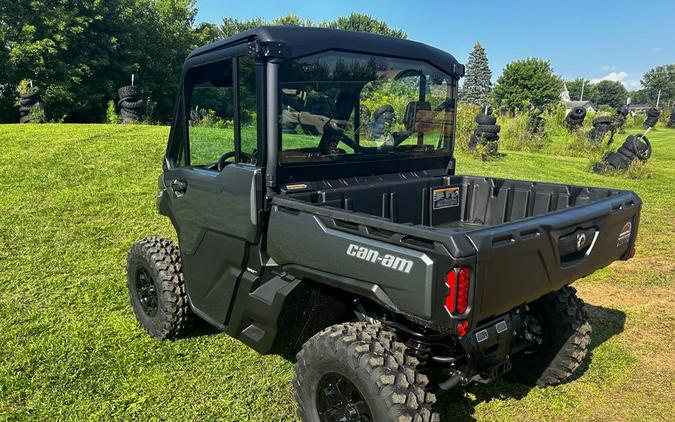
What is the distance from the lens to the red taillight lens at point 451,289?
1979 mm

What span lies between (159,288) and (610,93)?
12940 centimetres

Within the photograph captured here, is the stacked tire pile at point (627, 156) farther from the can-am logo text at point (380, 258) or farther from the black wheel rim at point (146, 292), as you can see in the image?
the can-am logo text at point (380, 258)

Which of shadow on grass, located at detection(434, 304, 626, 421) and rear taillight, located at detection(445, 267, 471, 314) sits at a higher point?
rear taillight, located at detection(445, 267, 471, 314)

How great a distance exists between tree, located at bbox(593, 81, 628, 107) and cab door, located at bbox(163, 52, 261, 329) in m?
122

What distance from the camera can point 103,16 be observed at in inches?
1169

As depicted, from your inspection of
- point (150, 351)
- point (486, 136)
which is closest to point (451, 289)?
point (150, 351)

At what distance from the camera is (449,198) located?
3814 millimetres

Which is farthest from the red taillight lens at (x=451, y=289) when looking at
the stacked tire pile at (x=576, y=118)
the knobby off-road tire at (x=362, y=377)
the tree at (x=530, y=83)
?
the tree at (x=530, y=83)

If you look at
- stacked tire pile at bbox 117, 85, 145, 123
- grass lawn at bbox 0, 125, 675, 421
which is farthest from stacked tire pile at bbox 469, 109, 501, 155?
stacked tire pile at bbox 117, 85, 145, 123

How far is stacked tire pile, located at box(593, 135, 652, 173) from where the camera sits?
45.5ft

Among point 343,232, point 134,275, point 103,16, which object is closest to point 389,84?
point 343,232

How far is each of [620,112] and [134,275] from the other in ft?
91.5

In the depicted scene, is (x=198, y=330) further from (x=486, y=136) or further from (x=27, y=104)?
(x=27, y=104)

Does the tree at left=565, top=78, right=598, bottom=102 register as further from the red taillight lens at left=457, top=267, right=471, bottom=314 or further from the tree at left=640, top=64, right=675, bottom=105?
the red taillight lens at left=457, top=267, right=471, bottom=314
